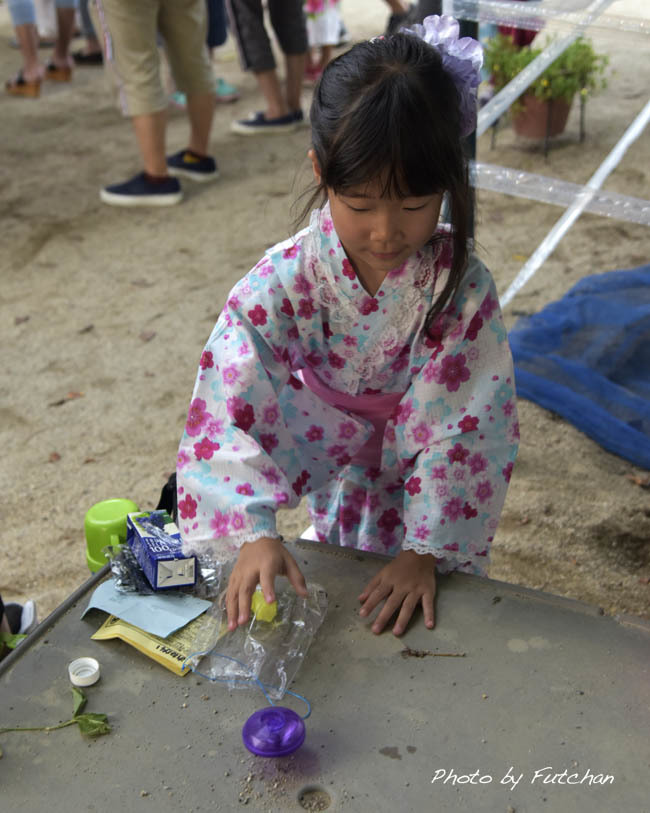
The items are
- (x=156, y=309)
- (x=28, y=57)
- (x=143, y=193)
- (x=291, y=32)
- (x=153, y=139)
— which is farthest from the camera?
(x=28, y=57)

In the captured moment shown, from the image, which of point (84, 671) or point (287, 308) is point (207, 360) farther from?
point (84, 671)

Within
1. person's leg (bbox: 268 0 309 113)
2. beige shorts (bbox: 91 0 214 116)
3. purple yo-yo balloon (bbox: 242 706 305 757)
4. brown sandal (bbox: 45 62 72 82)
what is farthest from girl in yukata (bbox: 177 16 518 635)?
brown sandal (bbox: 45 62 72 82)

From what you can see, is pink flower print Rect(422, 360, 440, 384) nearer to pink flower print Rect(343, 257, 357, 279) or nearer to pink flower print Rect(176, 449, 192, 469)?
pink flower print Rect(343, 257, 357, 279)

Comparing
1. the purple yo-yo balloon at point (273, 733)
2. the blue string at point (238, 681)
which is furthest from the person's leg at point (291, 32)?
the purple yo-yo balloon at point (273, 733)

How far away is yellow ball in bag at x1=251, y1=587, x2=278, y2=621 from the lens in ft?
4.20

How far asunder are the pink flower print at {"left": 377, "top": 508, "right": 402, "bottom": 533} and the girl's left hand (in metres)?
0.25

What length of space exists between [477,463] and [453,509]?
7 centimetres

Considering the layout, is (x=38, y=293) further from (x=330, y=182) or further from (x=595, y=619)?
(x=595, y=619)

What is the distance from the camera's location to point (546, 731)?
1.15 metres

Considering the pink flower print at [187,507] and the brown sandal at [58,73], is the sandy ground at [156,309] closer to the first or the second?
the brown sandal at [58,73]

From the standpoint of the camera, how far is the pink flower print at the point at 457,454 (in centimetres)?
136

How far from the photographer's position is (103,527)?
5.13 feet

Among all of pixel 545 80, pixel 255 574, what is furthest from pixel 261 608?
pixel 545 80

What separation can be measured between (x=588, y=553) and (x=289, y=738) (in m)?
0.95
